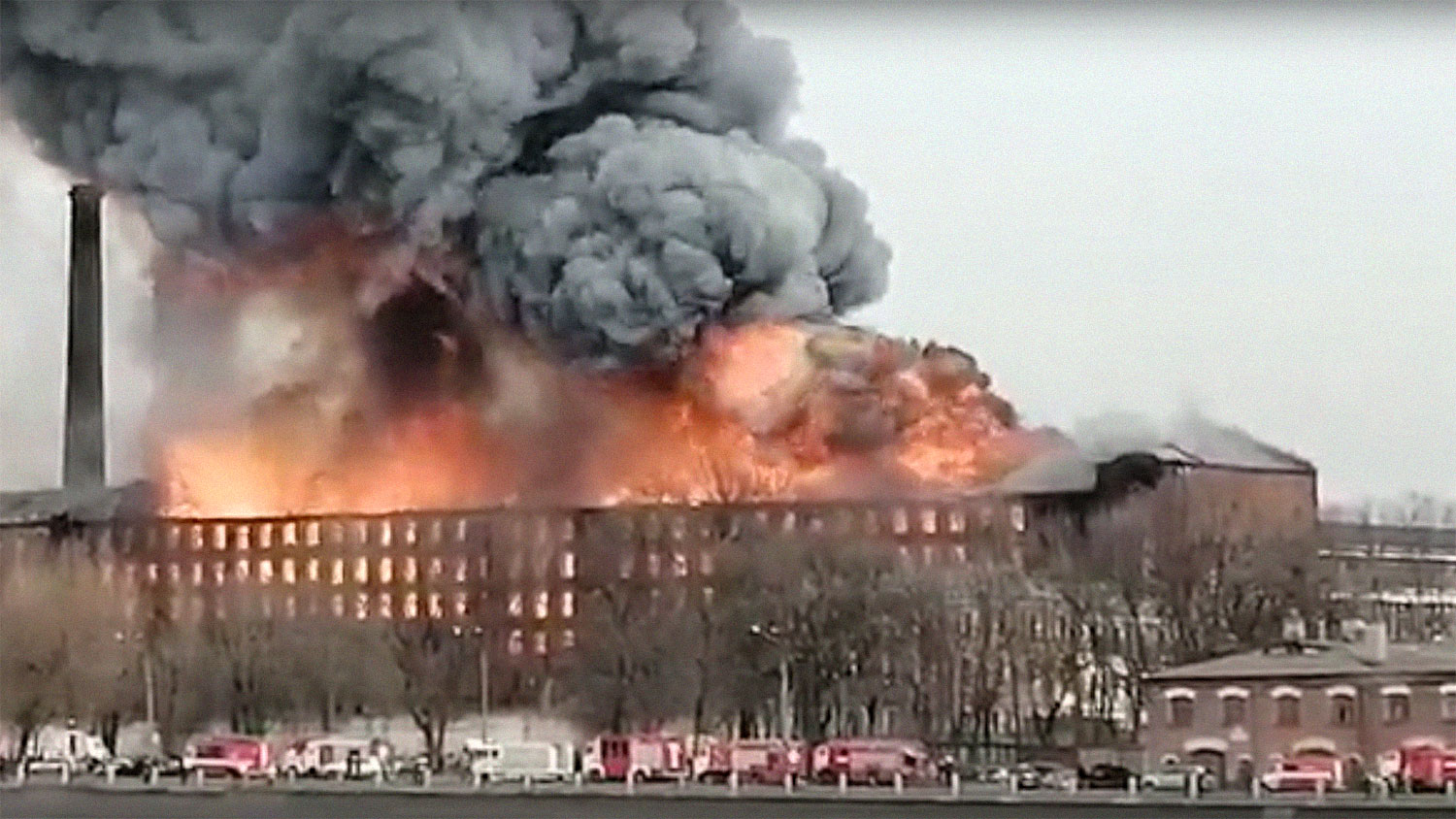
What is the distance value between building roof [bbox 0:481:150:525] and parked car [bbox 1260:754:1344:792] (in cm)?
330

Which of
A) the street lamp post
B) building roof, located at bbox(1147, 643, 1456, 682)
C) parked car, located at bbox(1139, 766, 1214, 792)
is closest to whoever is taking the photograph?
building roof, located at bbox(1147, 643, 1456, 682)

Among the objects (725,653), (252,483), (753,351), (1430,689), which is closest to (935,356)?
(753,351)

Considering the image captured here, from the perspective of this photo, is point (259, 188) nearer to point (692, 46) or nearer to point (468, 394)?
point (468, 394)

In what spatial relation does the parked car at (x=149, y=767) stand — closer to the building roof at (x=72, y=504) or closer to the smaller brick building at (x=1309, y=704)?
the building roof at (x=72, y=504)

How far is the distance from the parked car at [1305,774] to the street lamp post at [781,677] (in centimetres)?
131

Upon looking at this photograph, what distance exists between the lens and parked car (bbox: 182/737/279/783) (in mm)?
6777

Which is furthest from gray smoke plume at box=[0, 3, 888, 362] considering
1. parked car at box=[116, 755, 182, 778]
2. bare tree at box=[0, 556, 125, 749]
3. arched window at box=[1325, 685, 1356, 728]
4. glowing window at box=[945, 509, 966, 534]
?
arched window at box=[1325, 685, 1356, 728]

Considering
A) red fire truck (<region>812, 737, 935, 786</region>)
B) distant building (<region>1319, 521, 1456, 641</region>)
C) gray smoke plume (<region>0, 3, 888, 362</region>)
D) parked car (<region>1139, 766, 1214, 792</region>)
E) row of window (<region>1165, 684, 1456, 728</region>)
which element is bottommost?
parked car (<region>1139, 766, 1214, 792</region>)

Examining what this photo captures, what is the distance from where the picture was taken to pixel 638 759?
6.62 metres


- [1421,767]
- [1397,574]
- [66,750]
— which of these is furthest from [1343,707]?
[66,750]

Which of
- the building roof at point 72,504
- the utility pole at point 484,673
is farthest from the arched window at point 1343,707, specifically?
the building roof at point 72,504

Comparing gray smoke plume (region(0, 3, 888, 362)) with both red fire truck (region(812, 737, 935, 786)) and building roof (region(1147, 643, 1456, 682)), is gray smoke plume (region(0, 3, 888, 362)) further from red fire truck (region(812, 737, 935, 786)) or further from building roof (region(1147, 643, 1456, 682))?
building roof (region(1147, 643, 1456, 682))

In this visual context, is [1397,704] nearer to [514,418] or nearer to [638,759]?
[638,759]

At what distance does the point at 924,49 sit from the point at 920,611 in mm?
1558
